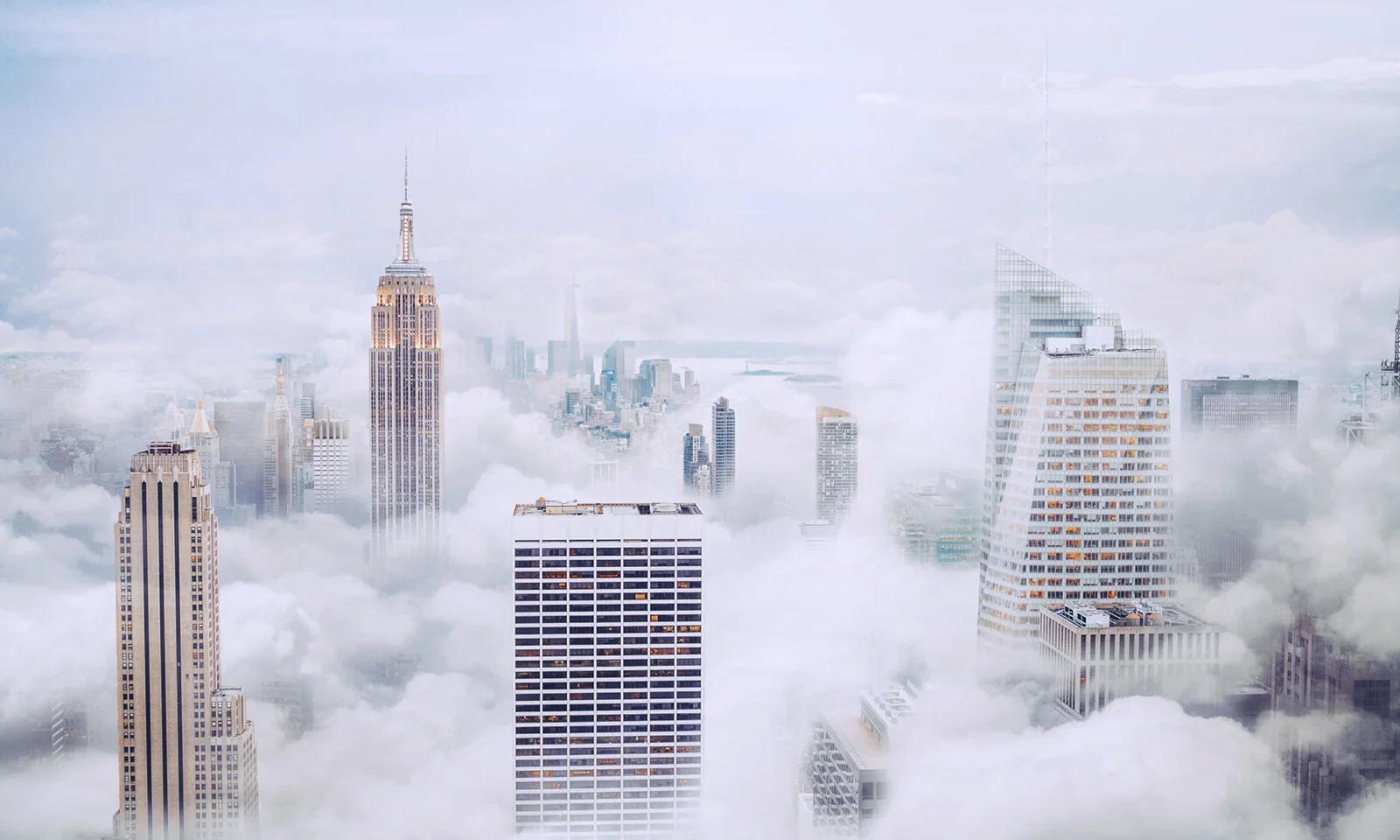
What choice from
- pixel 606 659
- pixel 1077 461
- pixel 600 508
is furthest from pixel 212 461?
pixel 1077 461

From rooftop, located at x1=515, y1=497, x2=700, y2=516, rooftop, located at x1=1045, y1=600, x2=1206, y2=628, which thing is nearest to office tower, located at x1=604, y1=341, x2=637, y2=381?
rooftop, located at x1=515, y1=497, x2=700, y2=516

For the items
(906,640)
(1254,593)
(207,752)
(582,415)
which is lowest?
(207,752)

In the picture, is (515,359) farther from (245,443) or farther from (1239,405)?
(1239,405)

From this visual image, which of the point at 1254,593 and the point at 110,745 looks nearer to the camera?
the point at 1254,593

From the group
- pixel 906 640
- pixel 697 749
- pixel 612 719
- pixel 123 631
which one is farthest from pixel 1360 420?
pixel 123 631

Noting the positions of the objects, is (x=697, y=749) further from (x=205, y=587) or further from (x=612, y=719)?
(x=205, y=587)

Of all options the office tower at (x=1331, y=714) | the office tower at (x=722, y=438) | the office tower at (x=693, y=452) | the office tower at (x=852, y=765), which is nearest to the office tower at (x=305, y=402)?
the office tower at (x=693, y=452)

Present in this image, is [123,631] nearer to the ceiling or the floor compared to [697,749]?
nearer to the ceiling

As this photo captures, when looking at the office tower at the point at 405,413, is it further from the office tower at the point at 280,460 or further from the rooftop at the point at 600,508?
the rooftop at the point at 600,508
